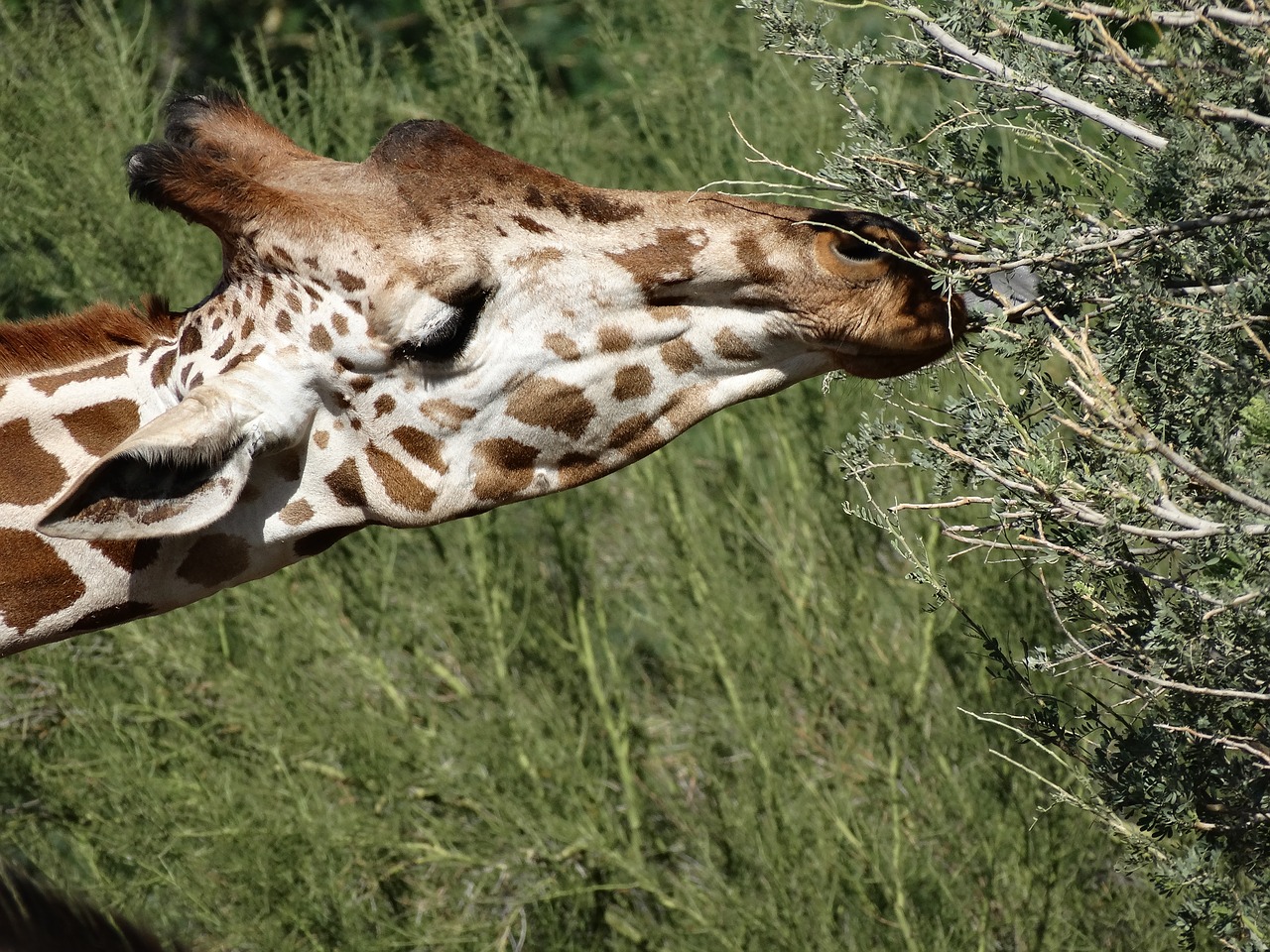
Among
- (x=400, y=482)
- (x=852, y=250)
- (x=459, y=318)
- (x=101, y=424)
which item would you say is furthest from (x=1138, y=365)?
(x=101, y=424)

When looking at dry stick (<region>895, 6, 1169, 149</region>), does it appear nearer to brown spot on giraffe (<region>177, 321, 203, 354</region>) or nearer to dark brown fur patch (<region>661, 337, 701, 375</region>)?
dark brown fur patch (<region>661, 337, 701, 375</region>)

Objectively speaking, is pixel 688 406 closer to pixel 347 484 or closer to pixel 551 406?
pixel 551 406

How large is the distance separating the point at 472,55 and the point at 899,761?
9.57 ft

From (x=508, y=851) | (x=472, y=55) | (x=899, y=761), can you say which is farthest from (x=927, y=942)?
(x=472, y=55)

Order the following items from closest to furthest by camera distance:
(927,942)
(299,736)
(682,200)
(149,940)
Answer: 1. (149,940)
2. (682,200)
3. (927,942)
4. (299,736)

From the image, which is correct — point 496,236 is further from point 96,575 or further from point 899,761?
point 899,761

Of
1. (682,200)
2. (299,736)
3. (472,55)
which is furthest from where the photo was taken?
(472,55)

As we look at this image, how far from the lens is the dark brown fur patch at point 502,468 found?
7.20 ft

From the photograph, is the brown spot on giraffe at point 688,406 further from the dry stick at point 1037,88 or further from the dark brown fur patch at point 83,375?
the dark brown fur patch at point 83,375

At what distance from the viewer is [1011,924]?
382cm

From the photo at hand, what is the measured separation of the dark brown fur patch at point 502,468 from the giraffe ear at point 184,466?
300 mm

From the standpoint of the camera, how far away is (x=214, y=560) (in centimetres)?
214

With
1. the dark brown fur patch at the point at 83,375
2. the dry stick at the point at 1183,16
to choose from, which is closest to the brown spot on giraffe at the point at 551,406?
the dark brown fur patch at the point at 83,375

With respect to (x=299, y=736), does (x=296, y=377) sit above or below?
above
